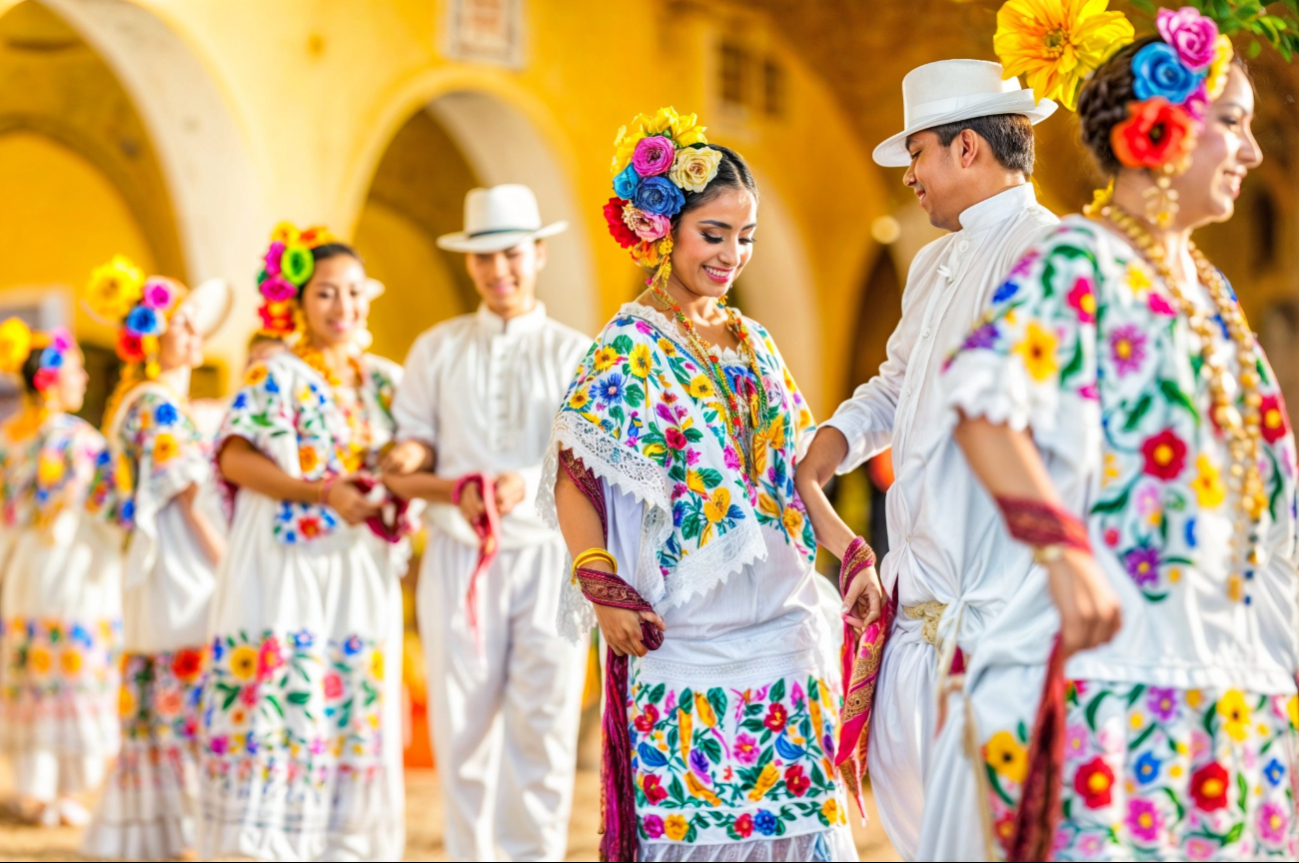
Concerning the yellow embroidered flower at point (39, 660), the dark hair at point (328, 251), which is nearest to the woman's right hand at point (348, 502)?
the dark hair at point (328, 251)

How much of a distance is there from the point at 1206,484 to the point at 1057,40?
0.85 metres

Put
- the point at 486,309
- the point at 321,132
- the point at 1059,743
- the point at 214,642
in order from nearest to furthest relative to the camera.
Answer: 1. the point at 1059,743
2. the point at 214,642
3. the point at 486,309
4. the point at 321,132

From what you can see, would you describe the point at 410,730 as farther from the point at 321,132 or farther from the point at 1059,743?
the point at 1059,743

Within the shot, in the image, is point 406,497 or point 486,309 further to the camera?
point 486,309

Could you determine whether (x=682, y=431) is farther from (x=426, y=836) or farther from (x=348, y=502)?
A: (x=426, y=836)

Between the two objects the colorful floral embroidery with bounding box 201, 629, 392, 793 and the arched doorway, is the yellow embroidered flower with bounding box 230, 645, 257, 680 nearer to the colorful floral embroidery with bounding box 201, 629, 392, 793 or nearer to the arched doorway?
the colorful floral embroidery with bounding box 201, 629, 392, 793

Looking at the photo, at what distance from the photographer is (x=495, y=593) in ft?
13.0

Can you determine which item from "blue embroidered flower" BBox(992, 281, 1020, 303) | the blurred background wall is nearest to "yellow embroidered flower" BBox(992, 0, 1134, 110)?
"blue embroidered flower" BBox(992, 281, 1020, 303)

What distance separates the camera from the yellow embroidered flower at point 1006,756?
5.93 ft

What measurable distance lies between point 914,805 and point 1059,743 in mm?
696

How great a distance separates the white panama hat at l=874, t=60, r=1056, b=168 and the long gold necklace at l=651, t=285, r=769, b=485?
1.77 feet

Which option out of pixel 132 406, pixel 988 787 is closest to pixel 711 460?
pixel 988 787

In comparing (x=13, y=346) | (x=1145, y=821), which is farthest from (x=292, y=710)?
(x=13, y=346)

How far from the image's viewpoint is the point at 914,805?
7.88 ft
